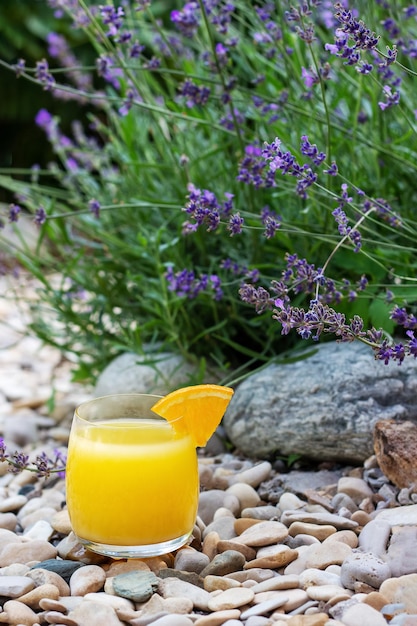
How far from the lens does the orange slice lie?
50.8 inches

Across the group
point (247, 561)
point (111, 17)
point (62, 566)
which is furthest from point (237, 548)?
point (111, 17)

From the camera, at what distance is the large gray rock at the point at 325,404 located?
170cm

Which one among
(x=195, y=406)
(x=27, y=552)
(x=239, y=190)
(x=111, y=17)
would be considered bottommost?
(x=27, y=552)

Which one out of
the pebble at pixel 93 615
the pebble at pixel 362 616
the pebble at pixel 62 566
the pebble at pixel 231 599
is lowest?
the pebble at pixel 62 566

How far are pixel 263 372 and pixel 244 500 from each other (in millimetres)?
375

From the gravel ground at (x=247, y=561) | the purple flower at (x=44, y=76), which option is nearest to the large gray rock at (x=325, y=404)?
the gravel ground at (x=247, y=561)

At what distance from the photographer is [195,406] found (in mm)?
1310

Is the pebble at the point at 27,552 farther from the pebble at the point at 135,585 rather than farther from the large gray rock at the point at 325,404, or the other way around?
the large gray rock at the point at 325,404

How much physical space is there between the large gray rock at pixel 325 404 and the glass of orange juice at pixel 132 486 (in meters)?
0.47

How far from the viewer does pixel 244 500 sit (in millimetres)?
1575

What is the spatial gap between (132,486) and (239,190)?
3.15 feet

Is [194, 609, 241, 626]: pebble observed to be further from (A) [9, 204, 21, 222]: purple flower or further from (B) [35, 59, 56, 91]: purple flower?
(B) [35, 59, 56, 91]: purple flower

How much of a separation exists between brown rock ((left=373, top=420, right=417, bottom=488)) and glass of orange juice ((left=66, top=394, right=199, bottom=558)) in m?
0.40

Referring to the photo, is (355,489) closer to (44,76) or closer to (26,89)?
(44,76)
